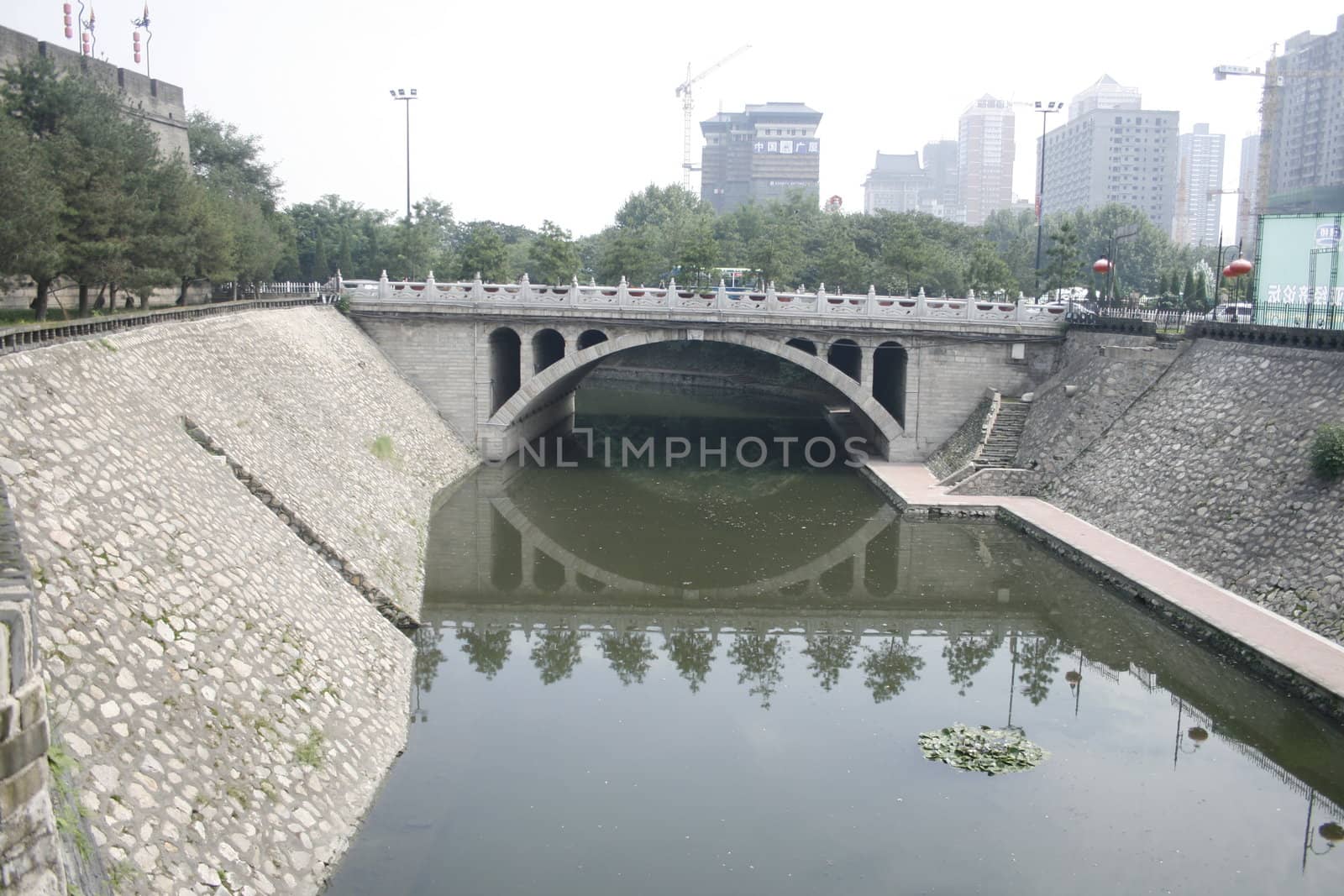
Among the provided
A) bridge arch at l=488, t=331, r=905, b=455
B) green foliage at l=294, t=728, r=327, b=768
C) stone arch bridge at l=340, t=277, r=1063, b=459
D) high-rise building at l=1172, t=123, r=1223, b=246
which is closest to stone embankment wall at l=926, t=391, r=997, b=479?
stone arch bridge at l=340, t=277, r=1063, b=459

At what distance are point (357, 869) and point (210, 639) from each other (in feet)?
10.4

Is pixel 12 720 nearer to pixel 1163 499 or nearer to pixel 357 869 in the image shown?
pixel 357 869

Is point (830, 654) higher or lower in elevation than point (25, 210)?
lower

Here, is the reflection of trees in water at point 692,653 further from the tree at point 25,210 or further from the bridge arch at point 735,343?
the bridge arch at point 735,343

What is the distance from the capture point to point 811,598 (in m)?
22.4

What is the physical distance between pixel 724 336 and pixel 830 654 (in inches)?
703

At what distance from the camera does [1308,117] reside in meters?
100

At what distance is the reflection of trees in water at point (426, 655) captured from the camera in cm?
1698

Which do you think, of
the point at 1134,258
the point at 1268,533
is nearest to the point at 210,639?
the point at 1268,533

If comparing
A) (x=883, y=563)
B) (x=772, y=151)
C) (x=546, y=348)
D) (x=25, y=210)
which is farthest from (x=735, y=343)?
(x=772, y=151)

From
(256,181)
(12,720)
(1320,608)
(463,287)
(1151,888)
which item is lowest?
(1151,888)

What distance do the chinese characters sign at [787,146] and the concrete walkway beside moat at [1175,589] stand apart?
12947cm

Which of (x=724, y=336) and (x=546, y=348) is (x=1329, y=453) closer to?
(x=724, y=336)

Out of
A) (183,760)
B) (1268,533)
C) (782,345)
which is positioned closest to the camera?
(183,760)
